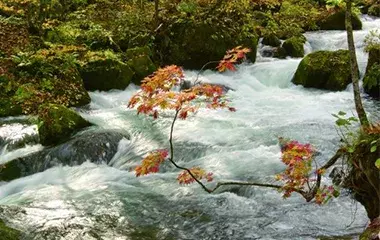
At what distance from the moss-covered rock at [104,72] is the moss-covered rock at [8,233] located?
6571 millimetres

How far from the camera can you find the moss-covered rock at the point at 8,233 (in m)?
4.53

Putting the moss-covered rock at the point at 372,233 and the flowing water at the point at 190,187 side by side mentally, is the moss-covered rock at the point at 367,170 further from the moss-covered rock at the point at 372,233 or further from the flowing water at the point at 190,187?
the flowing water at the point at 190,187

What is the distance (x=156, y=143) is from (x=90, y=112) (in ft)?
8.26

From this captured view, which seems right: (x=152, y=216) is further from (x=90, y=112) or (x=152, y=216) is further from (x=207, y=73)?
(x=207, y=73)

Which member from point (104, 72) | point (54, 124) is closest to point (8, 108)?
point (54, 124)

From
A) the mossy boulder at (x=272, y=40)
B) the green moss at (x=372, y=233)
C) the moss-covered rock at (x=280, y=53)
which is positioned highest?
the green moss at (x=372, y=233)

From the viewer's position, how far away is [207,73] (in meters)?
13.4

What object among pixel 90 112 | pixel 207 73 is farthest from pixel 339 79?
pixel 90 112

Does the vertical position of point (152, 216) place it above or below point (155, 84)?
below

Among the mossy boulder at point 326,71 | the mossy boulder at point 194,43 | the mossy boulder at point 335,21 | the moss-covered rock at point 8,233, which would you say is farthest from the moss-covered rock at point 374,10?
the moss-covered rock at point 8,233

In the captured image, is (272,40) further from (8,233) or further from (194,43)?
(8,233)

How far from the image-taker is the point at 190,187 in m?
6.28

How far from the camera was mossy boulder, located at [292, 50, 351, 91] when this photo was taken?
1135cm

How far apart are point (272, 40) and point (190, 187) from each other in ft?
35.5
